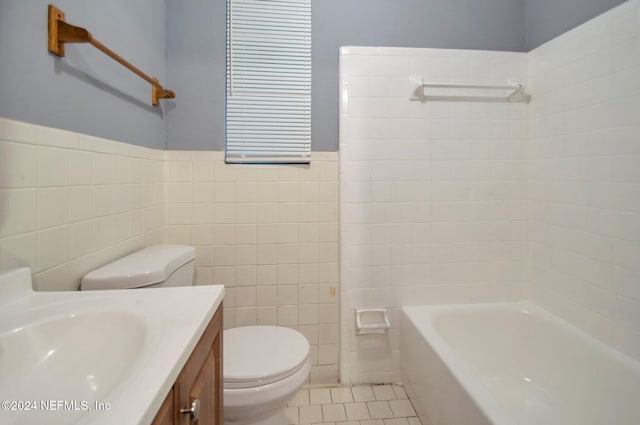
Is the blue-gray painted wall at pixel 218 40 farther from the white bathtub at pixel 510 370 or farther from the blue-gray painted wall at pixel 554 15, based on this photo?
the white bathtub at pixel 510 370

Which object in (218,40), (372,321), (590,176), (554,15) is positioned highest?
(554,15)

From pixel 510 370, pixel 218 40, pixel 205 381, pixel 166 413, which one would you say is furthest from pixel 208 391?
pixel 218 40

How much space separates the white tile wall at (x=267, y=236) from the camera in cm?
169

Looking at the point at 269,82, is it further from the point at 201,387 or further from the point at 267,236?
the point at 201,387

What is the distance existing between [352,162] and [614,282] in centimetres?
129

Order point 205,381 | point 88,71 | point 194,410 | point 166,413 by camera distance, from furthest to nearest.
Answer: point 88,71 → point 205,381 → point 194,410 → point 166,413

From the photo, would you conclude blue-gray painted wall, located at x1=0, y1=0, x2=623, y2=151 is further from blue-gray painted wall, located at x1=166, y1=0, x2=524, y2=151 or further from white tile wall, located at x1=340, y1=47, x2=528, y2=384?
white tile wall, located at x1=340, y1=47, x2=528, y2=384

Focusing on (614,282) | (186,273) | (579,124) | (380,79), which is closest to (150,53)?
(186,273)

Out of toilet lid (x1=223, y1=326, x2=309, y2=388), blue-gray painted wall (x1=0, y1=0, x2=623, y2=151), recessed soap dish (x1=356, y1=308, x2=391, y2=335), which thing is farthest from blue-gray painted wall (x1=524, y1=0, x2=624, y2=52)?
toilet lid (x1=223, y1=326, x2=309, y2=388)

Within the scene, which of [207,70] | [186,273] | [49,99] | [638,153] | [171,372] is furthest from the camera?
[207,70]

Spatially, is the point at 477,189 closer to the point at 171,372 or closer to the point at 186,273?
the point at 186,273

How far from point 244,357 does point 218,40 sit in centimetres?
162

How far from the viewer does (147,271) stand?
1.09 m

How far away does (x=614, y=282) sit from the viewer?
1.32 m
